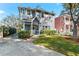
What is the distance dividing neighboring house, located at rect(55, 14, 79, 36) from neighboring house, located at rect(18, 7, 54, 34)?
0.36 ft

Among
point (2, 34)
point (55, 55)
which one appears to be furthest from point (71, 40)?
point (2, 34)

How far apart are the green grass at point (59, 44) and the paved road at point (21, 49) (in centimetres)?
8

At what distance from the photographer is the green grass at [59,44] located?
3.50 metres

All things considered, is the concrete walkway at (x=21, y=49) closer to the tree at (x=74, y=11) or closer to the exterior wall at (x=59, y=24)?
the exterior wall at (x=59, y=24)

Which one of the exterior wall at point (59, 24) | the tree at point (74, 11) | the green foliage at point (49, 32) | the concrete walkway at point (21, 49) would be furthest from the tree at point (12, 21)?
the tree at point (74, 11)

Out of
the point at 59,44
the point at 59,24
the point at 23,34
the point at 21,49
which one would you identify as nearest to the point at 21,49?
the point at 21,49

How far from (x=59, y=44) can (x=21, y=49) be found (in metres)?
0.60

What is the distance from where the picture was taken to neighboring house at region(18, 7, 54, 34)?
3.59m

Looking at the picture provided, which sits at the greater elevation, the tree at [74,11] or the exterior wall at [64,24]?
the tree at [74,11]

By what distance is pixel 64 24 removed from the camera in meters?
3.63

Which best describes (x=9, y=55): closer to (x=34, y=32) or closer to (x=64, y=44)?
(x=34, y=32)

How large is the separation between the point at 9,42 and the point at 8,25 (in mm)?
268

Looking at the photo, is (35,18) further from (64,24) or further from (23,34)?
(64,24)

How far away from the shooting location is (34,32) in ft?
11.9
